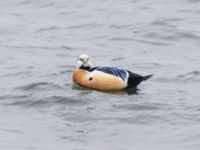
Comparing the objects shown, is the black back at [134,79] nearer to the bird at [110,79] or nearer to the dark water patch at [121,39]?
the bird at [110,79]

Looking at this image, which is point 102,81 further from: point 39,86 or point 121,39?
point 121,39

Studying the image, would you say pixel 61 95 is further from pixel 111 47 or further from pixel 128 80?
pixel 111 47

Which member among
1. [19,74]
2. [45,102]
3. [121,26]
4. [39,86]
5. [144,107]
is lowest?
[121,26]

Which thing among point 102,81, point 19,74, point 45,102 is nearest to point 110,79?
point 102,81

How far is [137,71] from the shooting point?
17.4m

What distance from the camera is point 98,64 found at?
18.1 meters

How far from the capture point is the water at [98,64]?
12.4m

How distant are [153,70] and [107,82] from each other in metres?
2.00

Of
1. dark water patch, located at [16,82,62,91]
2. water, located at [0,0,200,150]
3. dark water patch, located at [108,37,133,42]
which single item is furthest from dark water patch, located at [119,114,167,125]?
dark water patch, located at [108,37,133,42]

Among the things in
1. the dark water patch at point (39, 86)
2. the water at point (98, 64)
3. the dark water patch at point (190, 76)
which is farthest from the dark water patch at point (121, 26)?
the dark water patch at point (39, 86)

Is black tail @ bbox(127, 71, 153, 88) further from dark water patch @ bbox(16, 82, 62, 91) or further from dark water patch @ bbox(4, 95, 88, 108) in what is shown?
dark water patch @ bbox(16, 82, 62, 91)

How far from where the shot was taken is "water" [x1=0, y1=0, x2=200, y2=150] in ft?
40.6

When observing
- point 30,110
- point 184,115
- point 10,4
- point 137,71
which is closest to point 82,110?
point 30,110

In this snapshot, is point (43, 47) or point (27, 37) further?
point (27, 37)
